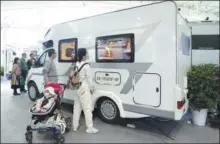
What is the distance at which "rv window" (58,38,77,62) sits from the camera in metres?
4.91

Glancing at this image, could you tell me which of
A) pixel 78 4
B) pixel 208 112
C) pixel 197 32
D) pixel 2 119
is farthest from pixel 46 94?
pixel 78 4

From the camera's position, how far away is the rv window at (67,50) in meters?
4.91

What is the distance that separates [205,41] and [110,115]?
275 centimetres

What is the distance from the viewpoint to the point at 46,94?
3668 mm

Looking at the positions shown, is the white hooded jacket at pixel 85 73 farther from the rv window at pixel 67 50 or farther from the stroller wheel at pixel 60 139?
the rv window at pixel 67 50

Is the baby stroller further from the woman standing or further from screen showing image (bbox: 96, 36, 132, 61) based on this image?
screen showing image (bbox: 96, 36, 132, 61)

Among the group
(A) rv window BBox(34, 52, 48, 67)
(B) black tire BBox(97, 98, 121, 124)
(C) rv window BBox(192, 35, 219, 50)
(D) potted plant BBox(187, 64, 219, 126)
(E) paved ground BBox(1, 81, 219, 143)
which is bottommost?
(E) paved ground BBox(1, 81, 219, 143)

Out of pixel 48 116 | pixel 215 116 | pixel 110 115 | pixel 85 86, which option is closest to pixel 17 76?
pixel 48 116

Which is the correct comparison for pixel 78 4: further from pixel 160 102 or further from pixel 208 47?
pixel 160 102

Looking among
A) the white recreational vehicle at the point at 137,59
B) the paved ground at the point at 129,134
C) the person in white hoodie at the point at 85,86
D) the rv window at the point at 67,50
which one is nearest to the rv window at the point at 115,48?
the white recreational vehicle at the point at 137,59

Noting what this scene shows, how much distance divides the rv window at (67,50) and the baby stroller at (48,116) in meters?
1.27

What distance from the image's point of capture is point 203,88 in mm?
4289

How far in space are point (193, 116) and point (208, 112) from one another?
36cm

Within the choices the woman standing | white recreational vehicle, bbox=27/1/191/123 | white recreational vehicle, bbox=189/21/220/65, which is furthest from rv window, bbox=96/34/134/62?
white recreational vehicle, bbox=189/21/220/65
